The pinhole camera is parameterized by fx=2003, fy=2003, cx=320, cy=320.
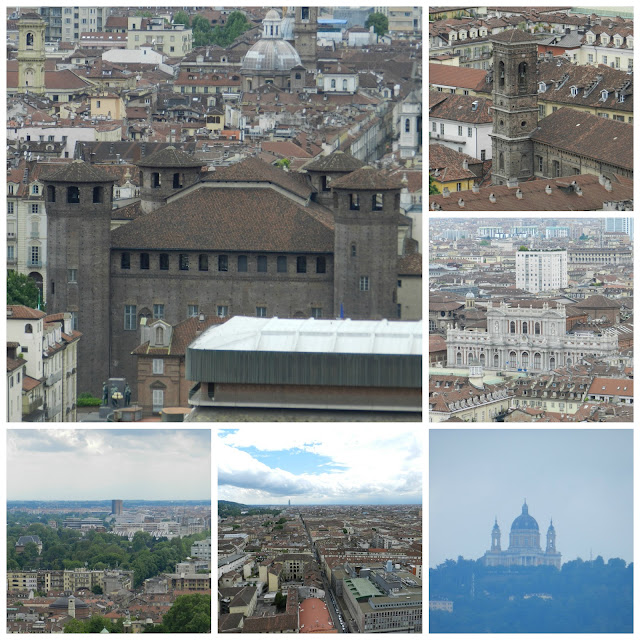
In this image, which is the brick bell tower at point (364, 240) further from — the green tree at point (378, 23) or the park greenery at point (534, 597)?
the park greenery at point (534, 597)

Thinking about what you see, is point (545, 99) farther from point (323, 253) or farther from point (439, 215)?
point (323, 253)

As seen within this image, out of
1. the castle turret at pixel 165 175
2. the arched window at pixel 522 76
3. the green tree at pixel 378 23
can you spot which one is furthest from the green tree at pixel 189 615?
the castle turret at pixel 165 175

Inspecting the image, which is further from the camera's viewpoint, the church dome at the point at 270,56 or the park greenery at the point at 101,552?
the church dome at the point at 270,56

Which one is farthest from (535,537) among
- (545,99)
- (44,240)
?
(44,240)

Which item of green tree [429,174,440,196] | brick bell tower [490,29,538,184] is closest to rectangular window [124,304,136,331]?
brick bell tower [490,29,538,184]

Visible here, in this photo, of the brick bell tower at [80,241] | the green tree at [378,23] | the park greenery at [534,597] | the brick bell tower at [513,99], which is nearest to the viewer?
the park greenery at [534,597]

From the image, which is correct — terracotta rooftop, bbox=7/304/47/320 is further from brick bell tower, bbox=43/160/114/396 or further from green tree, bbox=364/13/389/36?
brick bell tower, bbox=43/160/114/396
